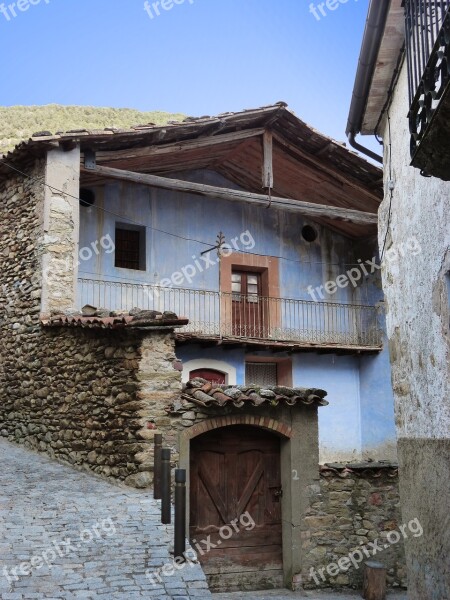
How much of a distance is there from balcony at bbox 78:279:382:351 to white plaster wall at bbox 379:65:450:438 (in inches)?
275

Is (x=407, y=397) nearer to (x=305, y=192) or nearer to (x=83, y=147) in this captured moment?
(x=83, y=147)

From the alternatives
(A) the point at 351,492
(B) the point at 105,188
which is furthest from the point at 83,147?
(A) the point at 351,492

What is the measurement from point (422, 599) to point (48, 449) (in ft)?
21.1

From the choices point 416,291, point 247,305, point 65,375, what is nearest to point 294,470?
point 65,375

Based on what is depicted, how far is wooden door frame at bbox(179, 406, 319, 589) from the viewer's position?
31.1 ft

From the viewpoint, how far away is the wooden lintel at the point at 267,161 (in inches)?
533

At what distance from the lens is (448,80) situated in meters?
3.29

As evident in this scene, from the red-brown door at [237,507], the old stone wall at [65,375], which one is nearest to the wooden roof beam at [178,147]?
the old stone wall at [65,375]

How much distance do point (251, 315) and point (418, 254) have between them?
9.70 meters

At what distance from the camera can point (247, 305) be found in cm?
1541

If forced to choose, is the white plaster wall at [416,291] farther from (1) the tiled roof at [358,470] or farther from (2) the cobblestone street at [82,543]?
(1) the tiled roof at [358,470]

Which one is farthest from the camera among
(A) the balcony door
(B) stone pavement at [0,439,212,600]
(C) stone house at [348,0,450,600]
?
(A) the balcony door

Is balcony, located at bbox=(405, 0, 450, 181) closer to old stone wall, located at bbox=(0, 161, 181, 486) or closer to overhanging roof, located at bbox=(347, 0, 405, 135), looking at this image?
overhanging roof, located at bbox=(347, 0, 405, 135)

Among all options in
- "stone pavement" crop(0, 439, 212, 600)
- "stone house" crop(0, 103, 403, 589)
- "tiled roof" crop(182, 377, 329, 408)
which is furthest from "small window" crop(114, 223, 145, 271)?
"stone pavement" crop(0, 439, 212, 600)
